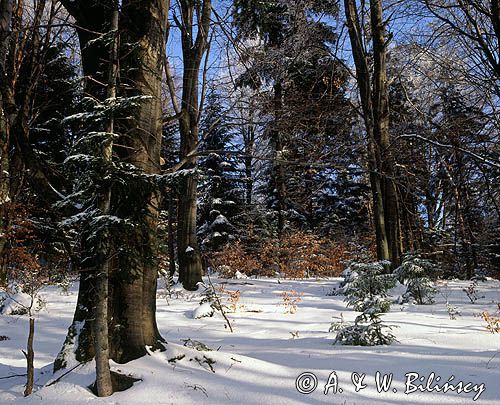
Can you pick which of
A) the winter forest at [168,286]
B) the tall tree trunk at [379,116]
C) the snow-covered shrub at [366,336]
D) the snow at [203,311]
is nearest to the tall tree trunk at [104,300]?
the winter forest at [168,286]

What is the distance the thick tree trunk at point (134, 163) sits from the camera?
10.4 feet

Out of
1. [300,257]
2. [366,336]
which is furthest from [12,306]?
[300,257]

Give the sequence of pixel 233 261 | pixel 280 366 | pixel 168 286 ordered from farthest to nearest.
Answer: pixel 233 261, pixel 168 286, pixel 280 366

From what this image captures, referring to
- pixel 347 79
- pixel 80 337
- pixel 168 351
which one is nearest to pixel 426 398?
pixel 168 351

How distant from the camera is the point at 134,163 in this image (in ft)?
11.4

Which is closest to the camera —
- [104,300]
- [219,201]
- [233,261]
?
[104,300]

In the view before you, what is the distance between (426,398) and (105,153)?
2.85 metres

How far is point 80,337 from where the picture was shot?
3.23 metres

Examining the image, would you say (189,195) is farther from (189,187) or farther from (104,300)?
(104,300)

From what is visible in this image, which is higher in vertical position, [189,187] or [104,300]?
[189,187]

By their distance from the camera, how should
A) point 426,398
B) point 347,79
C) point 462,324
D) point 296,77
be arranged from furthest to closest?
point 347,79 → point 296,77 → point 462,324 → point 426,398

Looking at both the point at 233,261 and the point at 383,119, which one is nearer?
the point at 383,119

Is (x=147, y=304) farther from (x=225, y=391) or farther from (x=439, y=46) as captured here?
(x=439, y=46)

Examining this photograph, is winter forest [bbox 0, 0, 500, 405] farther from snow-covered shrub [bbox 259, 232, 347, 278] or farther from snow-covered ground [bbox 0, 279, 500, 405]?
snow-covered shrub [bbox 259, 232, 347, 278]
